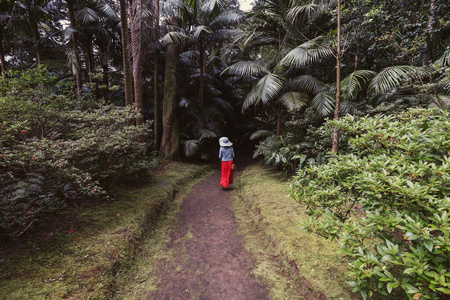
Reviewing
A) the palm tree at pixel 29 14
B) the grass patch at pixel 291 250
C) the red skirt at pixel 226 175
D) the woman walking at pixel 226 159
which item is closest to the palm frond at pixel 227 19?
the woman walking at pixel 226 159

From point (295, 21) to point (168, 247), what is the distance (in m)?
6.98

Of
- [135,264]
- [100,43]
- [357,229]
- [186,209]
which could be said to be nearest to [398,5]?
[357,229]

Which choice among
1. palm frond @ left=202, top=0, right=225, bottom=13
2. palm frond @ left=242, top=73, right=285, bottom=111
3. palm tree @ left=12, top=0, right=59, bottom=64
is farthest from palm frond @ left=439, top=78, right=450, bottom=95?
palm tree @ left=12, top=0, right=59, bottom=64

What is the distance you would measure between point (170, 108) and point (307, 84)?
19.3 ft

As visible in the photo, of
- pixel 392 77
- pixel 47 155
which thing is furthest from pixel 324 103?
pixel 47 155

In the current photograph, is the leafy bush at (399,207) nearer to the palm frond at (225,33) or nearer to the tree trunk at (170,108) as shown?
the tree trunk at (170,108)

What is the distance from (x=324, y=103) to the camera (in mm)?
5434

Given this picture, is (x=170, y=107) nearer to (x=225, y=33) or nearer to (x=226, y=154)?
(x=226, y=154)

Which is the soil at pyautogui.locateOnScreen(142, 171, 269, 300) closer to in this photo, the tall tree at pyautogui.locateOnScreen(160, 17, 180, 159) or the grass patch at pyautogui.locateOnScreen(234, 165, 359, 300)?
the grass patch at pyautogui.locateOnScreen(234, 165, 359, 300)

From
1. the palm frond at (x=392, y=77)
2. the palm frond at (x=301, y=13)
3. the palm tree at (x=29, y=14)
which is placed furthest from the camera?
the palm tree at (x=29, y=14)

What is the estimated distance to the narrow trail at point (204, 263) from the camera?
8.21 feet

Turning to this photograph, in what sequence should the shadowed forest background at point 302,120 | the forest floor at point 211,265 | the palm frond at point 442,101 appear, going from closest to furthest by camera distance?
the shadowed forest background at point 302,120 → the forest floor at point 211,265 → the palm frond at point 442,101

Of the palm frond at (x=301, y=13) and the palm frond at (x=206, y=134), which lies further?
the palm frond at (x=206, y=134)

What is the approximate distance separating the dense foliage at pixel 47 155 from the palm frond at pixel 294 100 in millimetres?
4325
